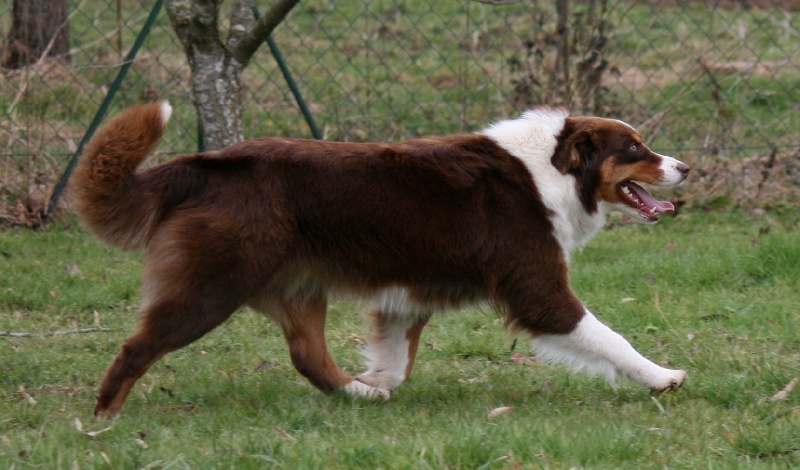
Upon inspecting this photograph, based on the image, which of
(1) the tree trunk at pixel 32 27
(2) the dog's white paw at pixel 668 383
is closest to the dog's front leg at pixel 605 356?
(2) the dog's white paw at pixel 668 383

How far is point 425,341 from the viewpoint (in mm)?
5246

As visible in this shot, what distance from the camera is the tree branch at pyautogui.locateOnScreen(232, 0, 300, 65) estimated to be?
550cm

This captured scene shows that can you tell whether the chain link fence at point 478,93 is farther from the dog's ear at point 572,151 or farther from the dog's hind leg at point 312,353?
the dog's hind leg at point 312,353

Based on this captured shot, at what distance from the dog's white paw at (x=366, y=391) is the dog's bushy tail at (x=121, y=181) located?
3.33ft

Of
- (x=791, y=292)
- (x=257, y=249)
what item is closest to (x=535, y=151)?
(x=257, y=249)

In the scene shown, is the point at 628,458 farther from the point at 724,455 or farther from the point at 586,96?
the point at 586,96

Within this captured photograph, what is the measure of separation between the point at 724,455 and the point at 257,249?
5.67 feet

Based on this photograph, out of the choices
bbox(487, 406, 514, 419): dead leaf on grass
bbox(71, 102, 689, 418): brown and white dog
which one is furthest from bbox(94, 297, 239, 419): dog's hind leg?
bbox(487, 406, 514, 419): dead leaf on grass

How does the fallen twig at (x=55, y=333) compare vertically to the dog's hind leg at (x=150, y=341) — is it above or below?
below

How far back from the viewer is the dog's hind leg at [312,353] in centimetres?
432

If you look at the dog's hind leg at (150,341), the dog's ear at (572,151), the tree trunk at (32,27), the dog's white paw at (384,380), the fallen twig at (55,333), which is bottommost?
the fallen twig at (55,333)

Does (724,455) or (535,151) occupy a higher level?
(535,151)

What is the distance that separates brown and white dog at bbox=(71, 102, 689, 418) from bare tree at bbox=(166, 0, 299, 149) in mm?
1850

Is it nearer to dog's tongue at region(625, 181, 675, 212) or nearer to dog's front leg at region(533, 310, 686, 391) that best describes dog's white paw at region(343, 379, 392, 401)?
dog's front leg at region(533, 310, 686, 391)
